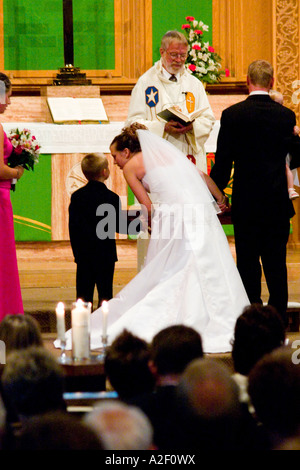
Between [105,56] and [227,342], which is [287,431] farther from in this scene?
[105,56]

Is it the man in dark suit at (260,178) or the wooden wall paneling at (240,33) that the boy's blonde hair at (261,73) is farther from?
the wooden wall paneling at (240,33)

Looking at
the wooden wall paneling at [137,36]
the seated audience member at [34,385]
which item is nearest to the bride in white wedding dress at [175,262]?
the seated audience member at [34,385]

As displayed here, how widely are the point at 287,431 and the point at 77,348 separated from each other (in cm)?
174

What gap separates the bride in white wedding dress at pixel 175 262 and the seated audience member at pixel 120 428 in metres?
2.88

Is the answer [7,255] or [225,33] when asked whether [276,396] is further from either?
[225,33]

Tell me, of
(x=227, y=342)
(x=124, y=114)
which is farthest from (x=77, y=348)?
(x=124, y=114)

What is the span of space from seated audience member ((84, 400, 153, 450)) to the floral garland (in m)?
7.68

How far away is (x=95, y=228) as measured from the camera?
6.52 metres

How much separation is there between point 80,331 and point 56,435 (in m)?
1.96

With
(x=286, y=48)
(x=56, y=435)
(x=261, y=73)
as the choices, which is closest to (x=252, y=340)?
(x=56, y=435)

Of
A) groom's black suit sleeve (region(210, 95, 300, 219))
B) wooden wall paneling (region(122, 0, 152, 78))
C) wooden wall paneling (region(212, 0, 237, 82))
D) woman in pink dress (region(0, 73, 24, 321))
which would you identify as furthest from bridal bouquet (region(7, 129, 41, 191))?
wooden wall paneling (region(212, 0, 237, 82))

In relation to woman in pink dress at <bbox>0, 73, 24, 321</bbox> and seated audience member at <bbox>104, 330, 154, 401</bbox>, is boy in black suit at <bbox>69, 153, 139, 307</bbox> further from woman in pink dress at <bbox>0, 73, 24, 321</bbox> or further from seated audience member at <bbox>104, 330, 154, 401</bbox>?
seated audience member at <bbox>104, 330, 154, 401</bbox>

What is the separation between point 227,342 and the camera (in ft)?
18.0

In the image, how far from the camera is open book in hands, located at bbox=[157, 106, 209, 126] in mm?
6629
